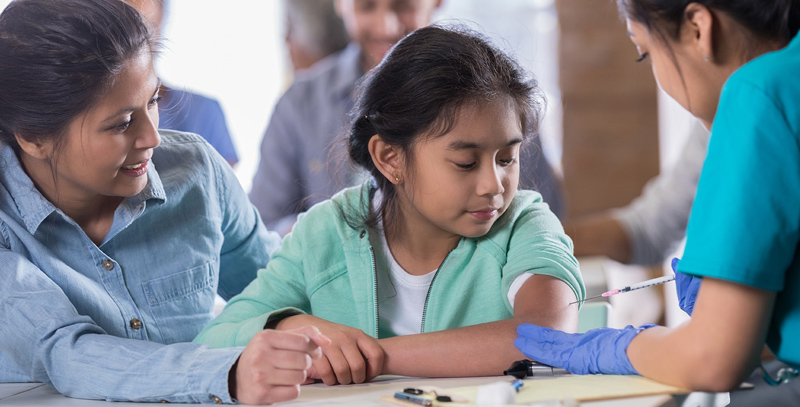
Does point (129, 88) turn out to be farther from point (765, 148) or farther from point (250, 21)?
point (250, 21)

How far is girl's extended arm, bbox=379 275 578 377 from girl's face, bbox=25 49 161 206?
1.44ft

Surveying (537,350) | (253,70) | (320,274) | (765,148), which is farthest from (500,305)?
(253,70)

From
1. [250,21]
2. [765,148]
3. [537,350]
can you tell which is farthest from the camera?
[250,21]

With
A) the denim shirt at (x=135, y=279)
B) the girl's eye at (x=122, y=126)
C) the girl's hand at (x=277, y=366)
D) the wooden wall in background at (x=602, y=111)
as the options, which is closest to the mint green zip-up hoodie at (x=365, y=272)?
the denim shirt at (x=135, y=279)

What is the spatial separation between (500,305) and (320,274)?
291 mm

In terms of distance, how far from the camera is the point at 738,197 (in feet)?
2.19

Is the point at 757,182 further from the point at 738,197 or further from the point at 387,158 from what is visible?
the point at 387,158

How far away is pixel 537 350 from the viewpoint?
0.90 meters

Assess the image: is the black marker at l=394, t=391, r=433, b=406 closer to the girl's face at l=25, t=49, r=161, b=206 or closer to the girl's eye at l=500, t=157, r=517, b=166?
the girl's eye at l=500, t=157, r=517, b=166

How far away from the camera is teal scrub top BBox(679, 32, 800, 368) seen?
661mm

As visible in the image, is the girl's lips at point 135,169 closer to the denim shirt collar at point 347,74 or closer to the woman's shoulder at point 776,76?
the woman's shoulder at point 776,76

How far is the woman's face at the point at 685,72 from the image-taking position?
30.8 inches

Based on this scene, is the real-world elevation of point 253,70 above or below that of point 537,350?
above

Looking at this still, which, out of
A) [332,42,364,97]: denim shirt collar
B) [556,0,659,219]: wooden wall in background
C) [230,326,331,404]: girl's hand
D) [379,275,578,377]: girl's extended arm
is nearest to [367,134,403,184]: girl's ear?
[379,275,578,377]: girl's extended arm
